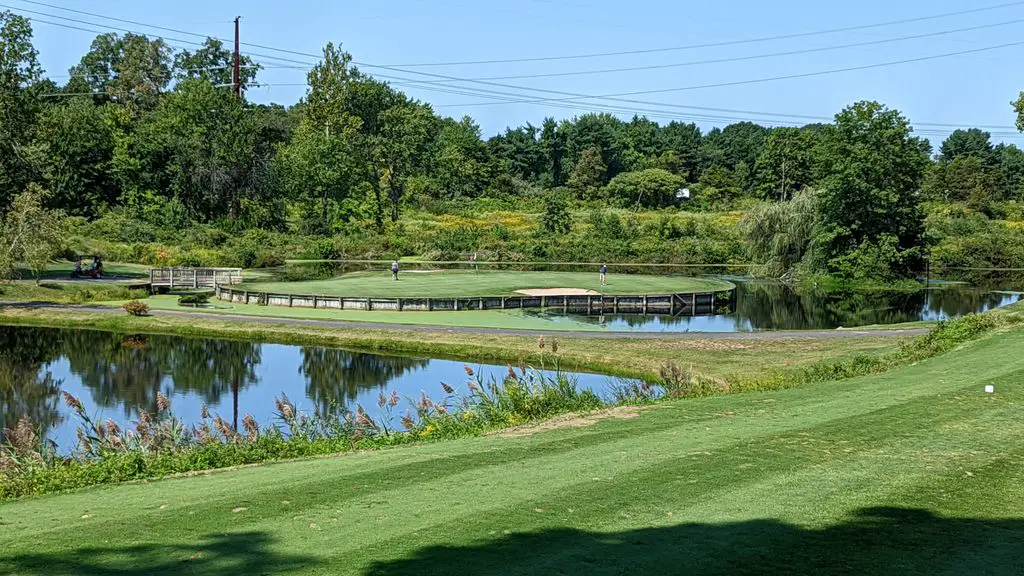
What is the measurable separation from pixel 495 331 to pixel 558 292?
14.7m

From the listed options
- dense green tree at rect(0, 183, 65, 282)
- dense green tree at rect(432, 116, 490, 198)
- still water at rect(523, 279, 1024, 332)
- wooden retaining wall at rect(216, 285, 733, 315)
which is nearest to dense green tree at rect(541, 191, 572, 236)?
dense green tree at rect(432, 116, 490, 198)

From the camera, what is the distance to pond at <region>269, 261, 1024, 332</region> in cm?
4694

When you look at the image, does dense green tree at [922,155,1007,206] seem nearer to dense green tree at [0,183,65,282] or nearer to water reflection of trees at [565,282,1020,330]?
water reflection of trees at [565,282,1020,330]

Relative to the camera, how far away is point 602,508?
1035 centimetres

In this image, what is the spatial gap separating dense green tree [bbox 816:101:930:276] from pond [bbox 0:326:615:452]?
45.8 metres

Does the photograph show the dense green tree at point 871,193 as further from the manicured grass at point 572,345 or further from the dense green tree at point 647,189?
the dense green tree at point 647,189

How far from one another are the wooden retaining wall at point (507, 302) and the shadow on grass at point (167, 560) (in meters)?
38.6

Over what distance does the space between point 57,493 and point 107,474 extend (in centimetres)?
111

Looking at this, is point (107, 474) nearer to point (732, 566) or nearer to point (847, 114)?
point (732, 566)

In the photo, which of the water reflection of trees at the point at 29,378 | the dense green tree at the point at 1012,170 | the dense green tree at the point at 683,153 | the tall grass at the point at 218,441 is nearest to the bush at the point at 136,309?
the water reflection of trees at the point at 29,378

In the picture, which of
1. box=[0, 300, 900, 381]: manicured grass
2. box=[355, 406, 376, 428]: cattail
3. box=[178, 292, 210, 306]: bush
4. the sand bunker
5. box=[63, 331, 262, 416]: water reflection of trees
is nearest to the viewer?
box=[355, 406, 376, 428]: cattail

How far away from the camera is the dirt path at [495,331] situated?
37.8 m

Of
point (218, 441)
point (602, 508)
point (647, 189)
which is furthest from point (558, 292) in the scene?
point (647, 189)

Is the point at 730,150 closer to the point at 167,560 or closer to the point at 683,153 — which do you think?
the point at 683,153
